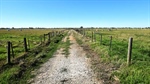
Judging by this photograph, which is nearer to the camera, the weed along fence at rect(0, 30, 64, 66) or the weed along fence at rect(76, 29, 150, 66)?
the weed along fence at rect(76, 29, 150, 66)

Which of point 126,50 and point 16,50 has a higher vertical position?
point 126,50

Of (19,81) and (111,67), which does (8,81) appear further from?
(111,67)

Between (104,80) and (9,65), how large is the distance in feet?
21.1

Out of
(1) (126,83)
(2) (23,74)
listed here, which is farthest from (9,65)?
(1) (126,83)

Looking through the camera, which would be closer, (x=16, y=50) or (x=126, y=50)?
(x=126, y=50)

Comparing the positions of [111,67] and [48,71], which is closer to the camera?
[48,71]

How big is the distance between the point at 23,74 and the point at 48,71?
127cm

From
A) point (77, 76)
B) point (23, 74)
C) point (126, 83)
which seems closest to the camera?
point (126, 83)

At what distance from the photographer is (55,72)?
305 inches

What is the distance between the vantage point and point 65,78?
6781 mm

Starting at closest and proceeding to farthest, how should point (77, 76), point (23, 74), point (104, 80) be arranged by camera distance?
point (104, 80) → point (77, 76) → point (23, 74)

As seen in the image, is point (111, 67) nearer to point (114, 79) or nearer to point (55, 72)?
point (114, 79)

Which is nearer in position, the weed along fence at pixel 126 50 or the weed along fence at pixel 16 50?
the weed along fence at pixel 126 50

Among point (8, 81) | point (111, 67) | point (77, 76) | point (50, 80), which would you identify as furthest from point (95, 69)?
point (8, 81)
